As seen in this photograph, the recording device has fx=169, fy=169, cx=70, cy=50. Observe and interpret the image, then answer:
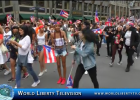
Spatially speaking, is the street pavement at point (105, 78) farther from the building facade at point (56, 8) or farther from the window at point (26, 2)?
the window at point (26, 2)

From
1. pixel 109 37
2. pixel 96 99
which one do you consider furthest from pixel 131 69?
pixel 96 99

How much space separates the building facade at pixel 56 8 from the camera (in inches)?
1128

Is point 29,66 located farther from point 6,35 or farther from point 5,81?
point 6,35

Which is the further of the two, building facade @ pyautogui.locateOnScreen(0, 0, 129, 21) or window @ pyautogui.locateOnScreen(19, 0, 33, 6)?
window @ pyautogui.locateOnScreen(19, 0, 33, 6)

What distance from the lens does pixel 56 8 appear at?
35312mm

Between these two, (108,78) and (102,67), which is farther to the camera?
(102,67)

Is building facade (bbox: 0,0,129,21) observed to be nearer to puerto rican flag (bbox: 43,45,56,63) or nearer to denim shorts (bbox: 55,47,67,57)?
puerto rican flag (bbox: 43,45,56,63)

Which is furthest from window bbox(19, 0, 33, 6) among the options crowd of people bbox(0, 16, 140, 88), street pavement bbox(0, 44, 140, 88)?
street pavement bbox(0, 44, 140, 88)

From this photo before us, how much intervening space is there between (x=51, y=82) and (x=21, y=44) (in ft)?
5.06

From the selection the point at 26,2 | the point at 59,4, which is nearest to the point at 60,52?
the point at 26,2

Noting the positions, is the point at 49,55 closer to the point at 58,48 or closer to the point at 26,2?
the point at 58,48

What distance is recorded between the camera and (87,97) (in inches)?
125

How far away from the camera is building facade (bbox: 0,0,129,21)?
28.6 metres

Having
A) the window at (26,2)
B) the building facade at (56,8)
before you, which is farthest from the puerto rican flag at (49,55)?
the window at (26,2)
